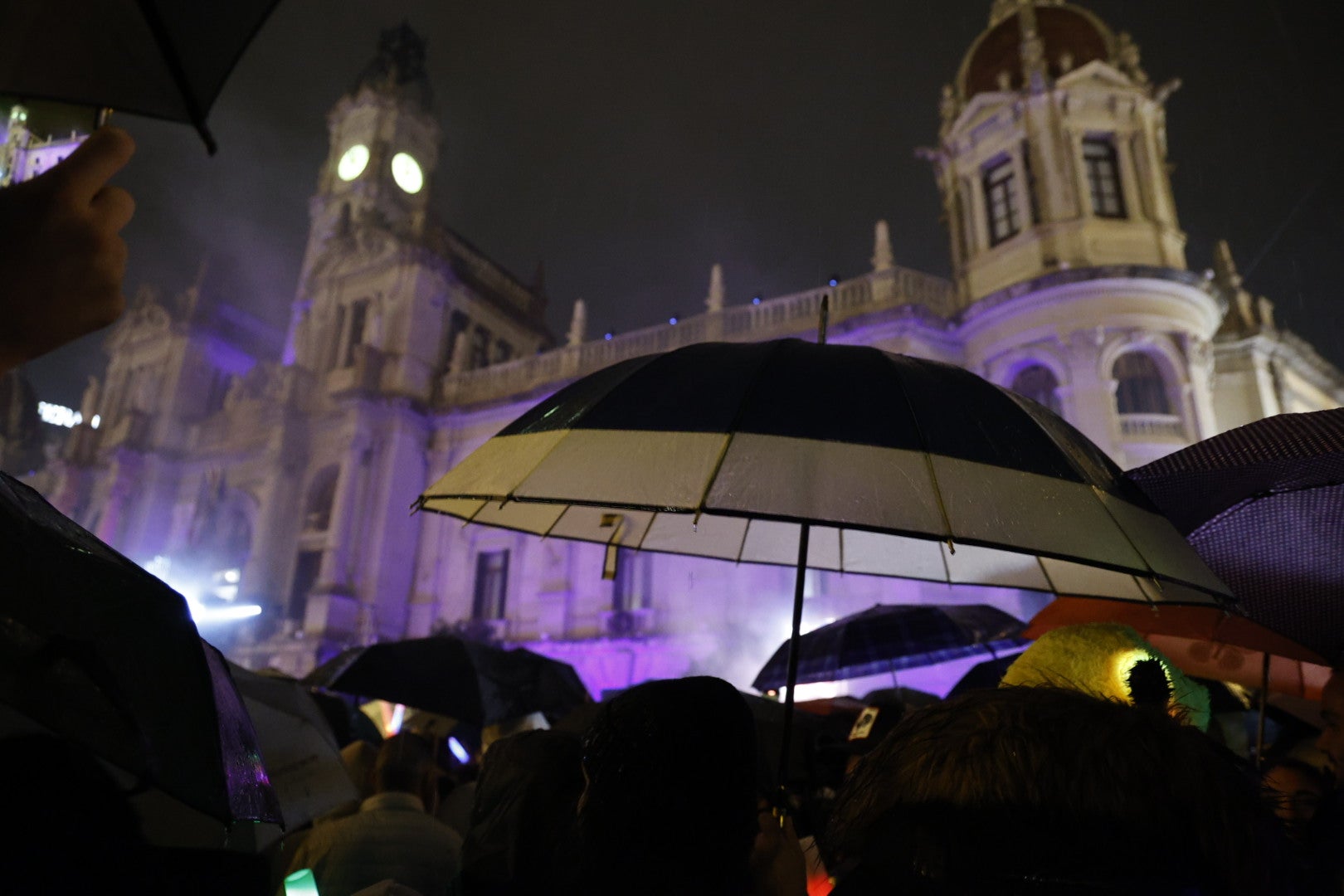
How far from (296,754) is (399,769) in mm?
714

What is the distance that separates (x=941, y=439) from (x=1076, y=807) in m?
1.46

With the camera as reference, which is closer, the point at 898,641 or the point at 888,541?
the point at 888,541

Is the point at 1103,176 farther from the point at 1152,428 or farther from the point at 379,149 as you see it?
the point at 379,149

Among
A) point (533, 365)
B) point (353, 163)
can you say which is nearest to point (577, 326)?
point (533, 365)

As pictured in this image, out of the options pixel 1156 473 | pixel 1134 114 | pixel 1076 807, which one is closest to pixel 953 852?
pixel 1076 807

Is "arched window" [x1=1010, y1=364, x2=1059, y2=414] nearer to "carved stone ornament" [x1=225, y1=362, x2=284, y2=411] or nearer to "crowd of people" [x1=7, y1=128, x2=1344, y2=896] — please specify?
"crowd of people" [x1=7, y1=128, x2=1344, y2=896]

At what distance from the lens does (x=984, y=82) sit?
2184 cm

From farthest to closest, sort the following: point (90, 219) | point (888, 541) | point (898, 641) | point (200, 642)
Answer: point (898, 641) < point (888, 541) < point (200, 642) < point (90, 219)

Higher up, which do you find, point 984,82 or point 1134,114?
point 984,82

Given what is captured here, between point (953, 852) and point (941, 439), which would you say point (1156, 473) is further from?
point (953, 852)

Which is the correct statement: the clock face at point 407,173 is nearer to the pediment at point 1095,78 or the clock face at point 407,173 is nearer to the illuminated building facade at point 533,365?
the illuminated building facade at point 533,365

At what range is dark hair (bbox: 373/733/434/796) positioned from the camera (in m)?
4.39

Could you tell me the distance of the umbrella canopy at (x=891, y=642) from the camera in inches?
297

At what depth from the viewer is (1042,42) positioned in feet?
68.5
